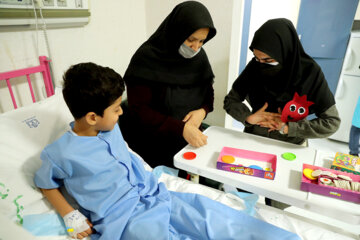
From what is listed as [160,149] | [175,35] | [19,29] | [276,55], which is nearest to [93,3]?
[19,29]

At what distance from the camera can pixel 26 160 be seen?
1015mm

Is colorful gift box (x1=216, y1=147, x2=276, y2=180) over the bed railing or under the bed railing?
under

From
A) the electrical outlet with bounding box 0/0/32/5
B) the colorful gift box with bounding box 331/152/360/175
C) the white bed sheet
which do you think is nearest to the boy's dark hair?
the white bed sheet

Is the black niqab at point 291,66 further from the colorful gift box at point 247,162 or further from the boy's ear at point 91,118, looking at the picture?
the boy's ear at point 91,118

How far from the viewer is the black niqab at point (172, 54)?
126 centimetres

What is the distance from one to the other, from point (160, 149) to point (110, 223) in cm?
71

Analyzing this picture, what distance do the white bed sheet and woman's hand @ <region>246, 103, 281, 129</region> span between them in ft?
1.45

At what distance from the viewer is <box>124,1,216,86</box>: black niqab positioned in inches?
49.5

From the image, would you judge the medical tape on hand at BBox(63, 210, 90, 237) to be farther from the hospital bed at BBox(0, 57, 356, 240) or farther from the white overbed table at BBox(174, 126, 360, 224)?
the white overbed table at BBox(174, 126, 360, 224)

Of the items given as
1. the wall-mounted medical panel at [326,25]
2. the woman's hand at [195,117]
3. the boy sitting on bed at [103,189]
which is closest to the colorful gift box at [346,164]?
the boy sitting on bed at [103,189]

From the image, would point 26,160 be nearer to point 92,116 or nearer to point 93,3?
point 92,116

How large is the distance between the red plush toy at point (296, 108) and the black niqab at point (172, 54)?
56 centimetres

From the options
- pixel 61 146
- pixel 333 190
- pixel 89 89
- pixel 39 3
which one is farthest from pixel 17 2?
pixel 333 190

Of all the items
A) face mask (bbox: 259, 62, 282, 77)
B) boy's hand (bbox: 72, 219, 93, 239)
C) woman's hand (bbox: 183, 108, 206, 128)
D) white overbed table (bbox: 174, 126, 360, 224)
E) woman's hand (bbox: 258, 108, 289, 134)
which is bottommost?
boy's hand (bbox: 72, 219, 93, 239)
